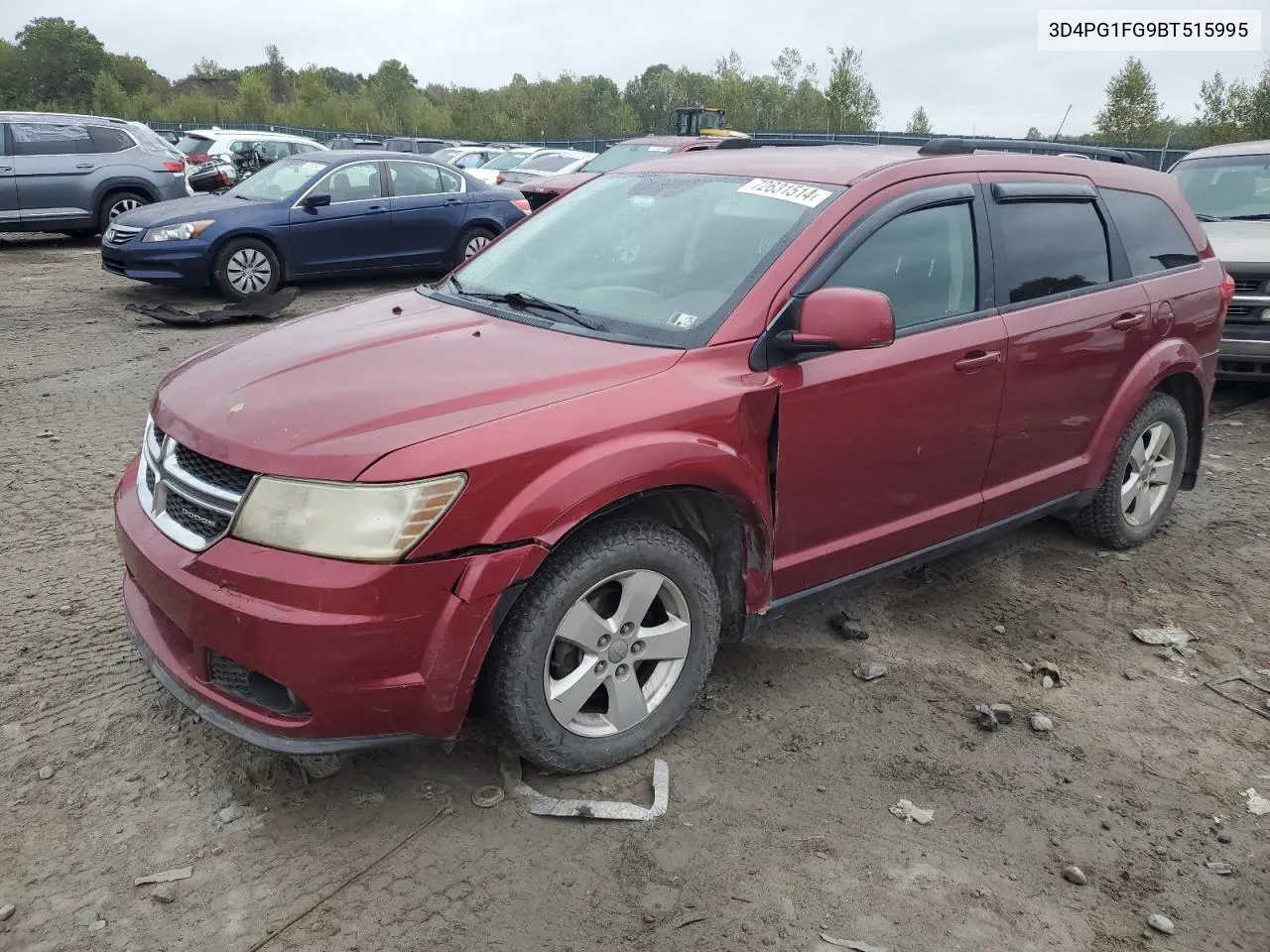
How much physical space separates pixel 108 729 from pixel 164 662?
1.77 feet

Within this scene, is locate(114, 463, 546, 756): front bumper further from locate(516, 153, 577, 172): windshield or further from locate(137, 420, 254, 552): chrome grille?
locate(516, 153, 577, 172): windshield

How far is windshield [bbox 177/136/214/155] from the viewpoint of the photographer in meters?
19.3

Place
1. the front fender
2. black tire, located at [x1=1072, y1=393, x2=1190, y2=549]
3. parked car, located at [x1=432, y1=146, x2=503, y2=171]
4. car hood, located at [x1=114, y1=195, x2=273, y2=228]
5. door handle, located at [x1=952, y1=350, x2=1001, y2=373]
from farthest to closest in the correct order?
parked car, located at [x1=432, y1=146, x2=503, y2=171] < car hood, located at [x1=114, y1=195, x2=273, y2=228] < black tire, located at [x1=1072, y1=393, x2=1190, y2=549] < the front fender < door handle, located at [x1=952, y1=350, x2=1001, y2=373]

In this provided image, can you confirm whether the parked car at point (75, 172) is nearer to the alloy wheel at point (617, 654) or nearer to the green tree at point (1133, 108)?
the alloy wheel at point (617, 654)

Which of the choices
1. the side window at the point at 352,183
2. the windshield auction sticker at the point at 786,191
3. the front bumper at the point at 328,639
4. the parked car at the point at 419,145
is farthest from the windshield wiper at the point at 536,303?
the parked car at the point at 419,145

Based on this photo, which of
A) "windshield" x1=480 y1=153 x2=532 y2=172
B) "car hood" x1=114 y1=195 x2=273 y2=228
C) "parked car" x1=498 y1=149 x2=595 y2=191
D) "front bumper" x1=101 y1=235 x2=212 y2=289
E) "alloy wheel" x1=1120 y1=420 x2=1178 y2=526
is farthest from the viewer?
"windshield" x1=480 y1=153 x2=532 y2=172

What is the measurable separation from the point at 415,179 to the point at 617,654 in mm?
9386

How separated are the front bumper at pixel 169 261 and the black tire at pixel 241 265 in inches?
4.5

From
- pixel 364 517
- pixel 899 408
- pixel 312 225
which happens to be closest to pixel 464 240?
pixel 312 225

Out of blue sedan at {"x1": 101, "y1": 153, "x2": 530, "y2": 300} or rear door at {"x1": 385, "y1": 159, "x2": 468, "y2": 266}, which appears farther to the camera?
rear door at {"x1": 385, "y1": 159, "x2": 468, "y2": 266}

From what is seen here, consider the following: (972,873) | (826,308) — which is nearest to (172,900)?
(972,873)

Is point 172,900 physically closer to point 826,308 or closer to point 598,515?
point 598,515

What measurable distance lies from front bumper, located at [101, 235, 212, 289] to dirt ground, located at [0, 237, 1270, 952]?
6.08 meters

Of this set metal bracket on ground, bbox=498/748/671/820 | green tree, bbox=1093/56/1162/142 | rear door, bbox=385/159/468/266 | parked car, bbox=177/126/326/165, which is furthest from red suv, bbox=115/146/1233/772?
green tree, bbox=1093/56/1162/142
